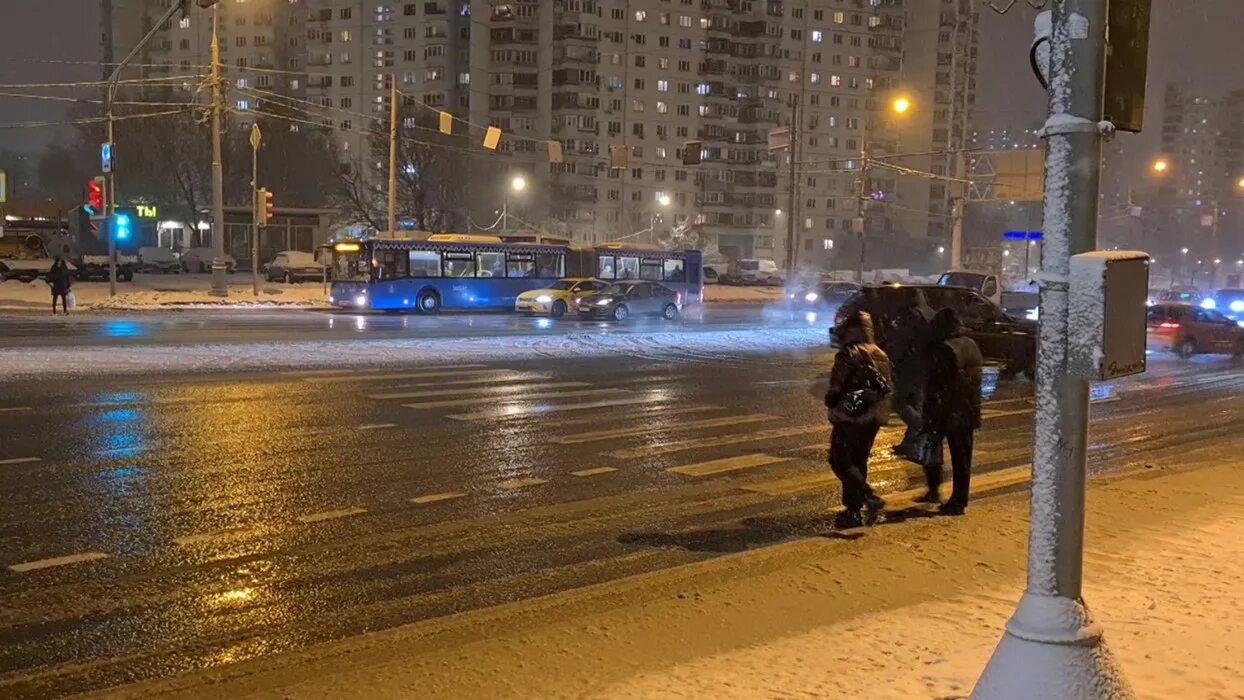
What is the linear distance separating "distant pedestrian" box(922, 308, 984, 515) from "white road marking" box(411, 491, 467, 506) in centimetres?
413

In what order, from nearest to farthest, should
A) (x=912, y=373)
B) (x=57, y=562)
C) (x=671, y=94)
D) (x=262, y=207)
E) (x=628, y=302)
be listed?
(x=57, y=562) → (x=912, y=373) → (x=628, y=302) → (x=262, y=207) → (x=671, y=94)

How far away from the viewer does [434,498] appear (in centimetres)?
888

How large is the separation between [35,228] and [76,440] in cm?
7814

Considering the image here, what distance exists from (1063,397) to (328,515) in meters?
A: 5.95

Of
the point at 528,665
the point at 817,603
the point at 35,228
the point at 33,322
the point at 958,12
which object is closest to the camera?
the point at 528,665

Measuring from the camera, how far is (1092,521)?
8.23 m

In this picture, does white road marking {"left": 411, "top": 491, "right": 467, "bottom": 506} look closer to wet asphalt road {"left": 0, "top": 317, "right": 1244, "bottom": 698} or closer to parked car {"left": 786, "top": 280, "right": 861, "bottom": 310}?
wet asphalt road {"left": 0, "top": 317, "right": 1244, "bottom": 698}

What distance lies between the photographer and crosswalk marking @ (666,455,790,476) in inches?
408

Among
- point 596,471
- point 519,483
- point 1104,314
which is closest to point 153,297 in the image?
point 596,471

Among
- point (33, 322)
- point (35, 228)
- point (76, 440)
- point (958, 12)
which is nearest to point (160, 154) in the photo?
point (35, 228)

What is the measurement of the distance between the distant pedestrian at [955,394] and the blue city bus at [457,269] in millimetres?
31756

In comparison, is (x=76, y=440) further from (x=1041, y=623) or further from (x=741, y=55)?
(x=741, y=55)

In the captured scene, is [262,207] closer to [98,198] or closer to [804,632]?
[98,198]

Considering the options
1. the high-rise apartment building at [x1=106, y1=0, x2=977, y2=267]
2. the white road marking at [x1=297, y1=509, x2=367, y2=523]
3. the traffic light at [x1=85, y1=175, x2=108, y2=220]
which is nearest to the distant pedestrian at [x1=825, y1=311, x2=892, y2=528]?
the white road marking at [x1=297, y1=509, x2=367, y2=523]
